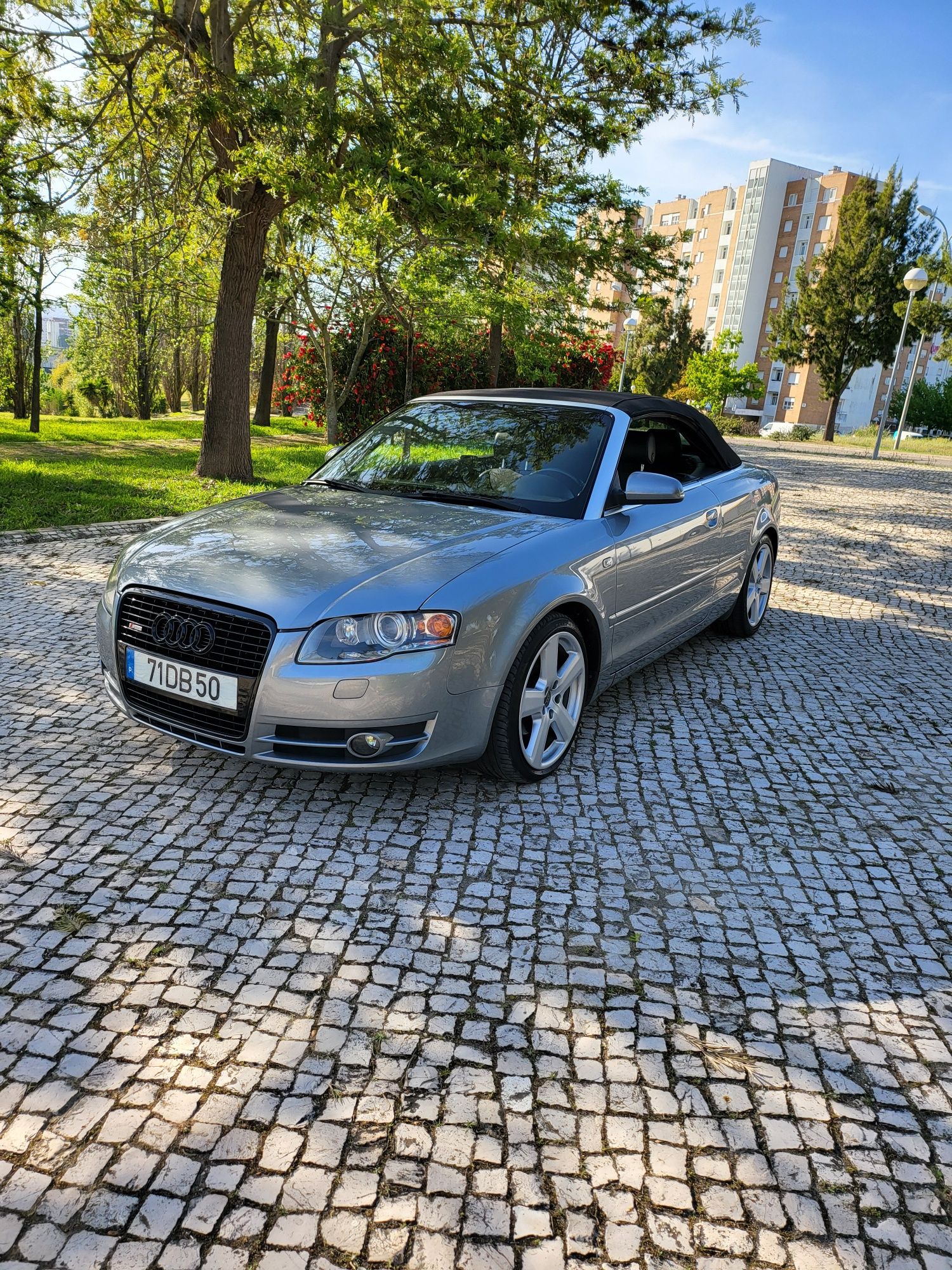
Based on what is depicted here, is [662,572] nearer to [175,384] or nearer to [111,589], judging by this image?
[111,589]

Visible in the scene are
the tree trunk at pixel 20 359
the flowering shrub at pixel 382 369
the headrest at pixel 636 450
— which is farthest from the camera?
the tree trunk at pixel 20 359

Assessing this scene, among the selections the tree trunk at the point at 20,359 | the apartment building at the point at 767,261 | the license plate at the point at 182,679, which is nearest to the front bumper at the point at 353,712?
the license plate at the point at 182,679

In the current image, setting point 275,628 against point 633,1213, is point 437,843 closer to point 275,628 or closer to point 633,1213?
point 275,628

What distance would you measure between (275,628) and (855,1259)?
2.38 m

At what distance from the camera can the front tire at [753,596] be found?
6.28 metres

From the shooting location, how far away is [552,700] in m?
3.86

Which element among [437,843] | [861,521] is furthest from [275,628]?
[861,521]

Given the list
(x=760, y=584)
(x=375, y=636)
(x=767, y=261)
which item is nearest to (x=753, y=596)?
(x=760, y=584)

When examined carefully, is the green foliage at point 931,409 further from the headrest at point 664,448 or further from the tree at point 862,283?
the headrest at point 664,448

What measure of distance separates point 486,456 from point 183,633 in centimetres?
185

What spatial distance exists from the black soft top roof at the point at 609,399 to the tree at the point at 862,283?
38776mm

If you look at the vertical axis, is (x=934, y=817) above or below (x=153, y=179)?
below

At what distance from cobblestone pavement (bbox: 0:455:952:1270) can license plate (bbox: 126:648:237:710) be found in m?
0.45

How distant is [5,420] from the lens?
23.0 meters
